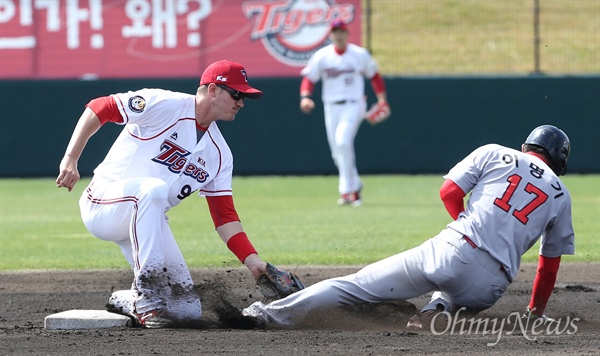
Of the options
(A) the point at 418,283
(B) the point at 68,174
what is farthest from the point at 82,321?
(A) the point at 418,283

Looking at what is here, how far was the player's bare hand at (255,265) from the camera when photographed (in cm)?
632

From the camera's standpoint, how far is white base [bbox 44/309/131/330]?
20.2ft

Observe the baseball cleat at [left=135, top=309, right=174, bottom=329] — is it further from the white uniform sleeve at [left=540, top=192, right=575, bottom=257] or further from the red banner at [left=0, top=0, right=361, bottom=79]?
the red banner at [left=0, top=0, right=361, bottom=79]

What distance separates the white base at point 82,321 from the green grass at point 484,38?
Answer: 14.4 m

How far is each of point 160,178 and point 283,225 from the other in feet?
18.4

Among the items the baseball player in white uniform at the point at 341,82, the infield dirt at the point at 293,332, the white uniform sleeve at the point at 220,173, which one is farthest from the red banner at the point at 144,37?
the white uniform sleeve at the point at 220,173

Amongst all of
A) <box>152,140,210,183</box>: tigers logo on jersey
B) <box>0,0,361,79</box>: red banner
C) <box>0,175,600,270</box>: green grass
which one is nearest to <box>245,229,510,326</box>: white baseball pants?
<box>152,140,210,183</box>: tigers logo on jersey

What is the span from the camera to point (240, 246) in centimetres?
645

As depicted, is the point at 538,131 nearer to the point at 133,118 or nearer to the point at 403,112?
the point at 133,118

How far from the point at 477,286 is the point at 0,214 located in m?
8.88

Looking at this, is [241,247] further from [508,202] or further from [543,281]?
[543,281]

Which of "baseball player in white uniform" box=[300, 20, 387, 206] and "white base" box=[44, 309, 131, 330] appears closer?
"white base" box=[44, 309, 131, 330]

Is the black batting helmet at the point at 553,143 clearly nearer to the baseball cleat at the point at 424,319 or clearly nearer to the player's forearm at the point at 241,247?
the baseball cleat at the point at 424,319

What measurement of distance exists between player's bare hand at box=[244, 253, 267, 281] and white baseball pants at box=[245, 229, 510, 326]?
0.23 metres
